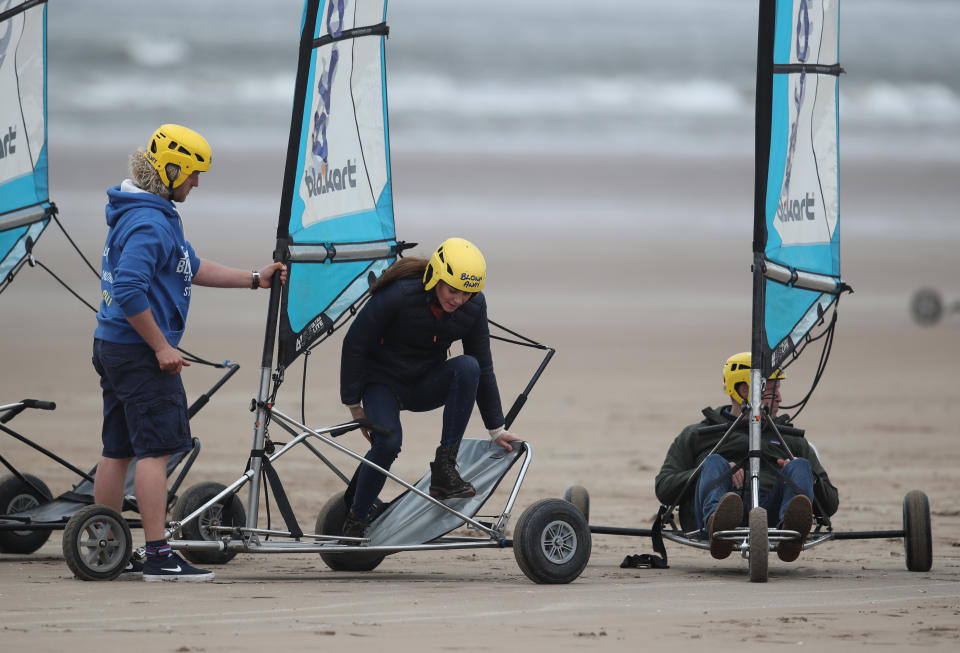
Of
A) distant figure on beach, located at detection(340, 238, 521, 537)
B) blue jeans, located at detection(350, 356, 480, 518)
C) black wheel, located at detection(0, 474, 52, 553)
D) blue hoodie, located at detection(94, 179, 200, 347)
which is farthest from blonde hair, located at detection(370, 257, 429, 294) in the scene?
black wheel, located at detection(0, 474, 52, 553)

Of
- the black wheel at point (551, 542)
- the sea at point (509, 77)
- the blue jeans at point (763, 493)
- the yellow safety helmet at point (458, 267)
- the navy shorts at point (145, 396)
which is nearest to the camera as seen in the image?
the navy shorts at point (145, 396)

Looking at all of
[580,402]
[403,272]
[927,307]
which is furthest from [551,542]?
[927,307]

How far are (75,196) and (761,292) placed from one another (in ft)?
98.0

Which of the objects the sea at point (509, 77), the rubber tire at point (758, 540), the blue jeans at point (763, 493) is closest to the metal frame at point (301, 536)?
the blue jeans at point (763, 493)

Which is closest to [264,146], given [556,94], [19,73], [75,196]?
[75,196]

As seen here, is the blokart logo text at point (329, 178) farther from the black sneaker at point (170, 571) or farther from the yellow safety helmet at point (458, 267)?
the black sneaker at point (170, 571)

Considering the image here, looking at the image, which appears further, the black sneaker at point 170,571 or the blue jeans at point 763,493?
the blue jeans at point 763,493

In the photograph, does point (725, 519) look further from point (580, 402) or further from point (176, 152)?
point (580, 402)

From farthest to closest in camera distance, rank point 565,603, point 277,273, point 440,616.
Result: point 277,273 → point 565,603 → point 440,616

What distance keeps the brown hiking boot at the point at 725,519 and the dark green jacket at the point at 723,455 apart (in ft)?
1.74

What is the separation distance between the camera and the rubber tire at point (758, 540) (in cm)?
699

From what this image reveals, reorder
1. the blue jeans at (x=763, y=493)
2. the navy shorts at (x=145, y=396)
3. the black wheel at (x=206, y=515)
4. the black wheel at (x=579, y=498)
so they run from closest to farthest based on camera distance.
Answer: the navy shorts at (x=145, y=396) < the black wheel at (x=206, y=515) < the blue jeans at (x=763, y=493) < the black wheel at (x=579, y=498)

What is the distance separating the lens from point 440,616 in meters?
5.89

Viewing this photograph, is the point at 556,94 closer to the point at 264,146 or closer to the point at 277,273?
the point at 264,146
